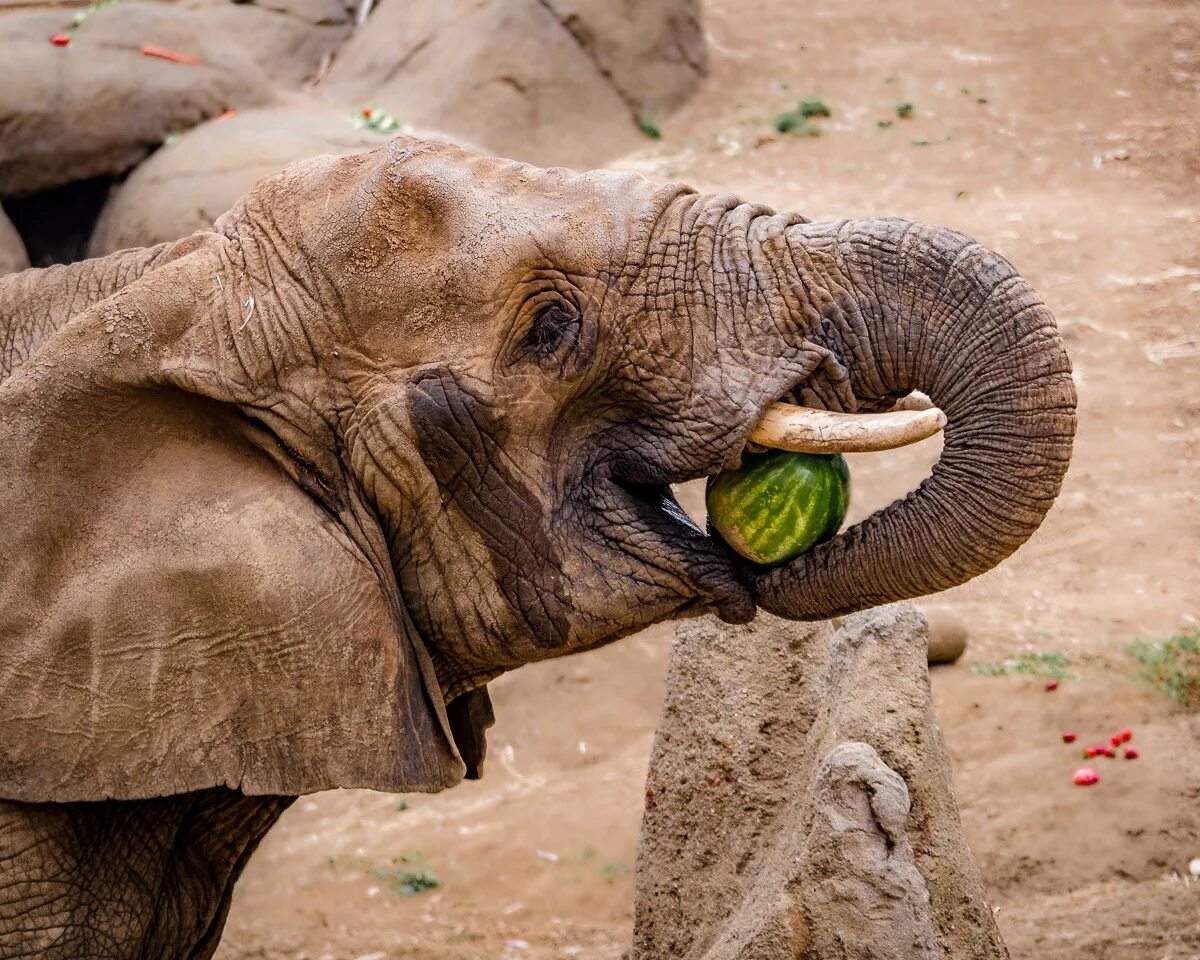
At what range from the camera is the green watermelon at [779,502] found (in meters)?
3.50

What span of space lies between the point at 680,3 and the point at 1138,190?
528 centimetres

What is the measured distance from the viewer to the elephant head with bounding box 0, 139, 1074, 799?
11.4 feet

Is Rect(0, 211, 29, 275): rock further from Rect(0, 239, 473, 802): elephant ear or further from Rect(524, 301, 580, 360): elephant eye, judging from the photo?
Rect(524, 301, 580, 360): elephant eye

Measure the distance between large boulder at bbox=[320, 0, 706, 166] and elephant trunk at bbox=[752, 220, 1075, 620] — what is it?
1103 cm

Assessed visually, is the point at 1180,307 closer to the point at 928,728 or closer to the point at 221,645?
the point at 928,728

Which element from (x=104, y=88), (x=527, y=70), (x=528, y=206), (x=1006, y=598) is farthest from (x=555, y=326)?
(x=527, y=70)

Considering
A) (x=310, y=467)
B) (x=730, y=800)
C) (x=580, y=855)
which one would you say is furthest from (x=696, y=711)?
(x=580, y=855)

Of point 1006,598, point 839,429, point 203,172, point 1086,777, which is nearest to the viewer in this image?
point 839,429

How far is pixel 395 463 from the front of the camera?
11.8ft

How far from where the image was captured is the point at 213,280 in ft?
12.1

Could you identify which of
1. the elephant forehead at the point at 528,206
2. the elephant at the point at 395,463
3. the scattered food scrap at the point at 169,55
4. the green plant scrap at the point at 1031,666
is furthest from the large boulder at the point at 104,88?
the elephant forehead at the point at 528,206

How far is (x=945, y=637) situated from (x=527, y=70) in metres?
8.57

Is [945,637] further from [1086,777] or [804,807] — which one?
[804,807]

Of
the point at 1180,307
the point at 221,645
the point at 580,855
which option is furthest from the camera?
the point at 1180,307
